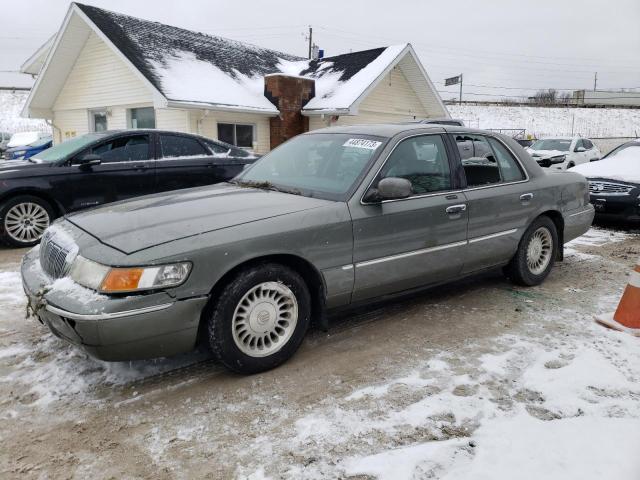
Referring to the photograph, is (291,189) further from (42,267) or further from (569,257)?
(569,257)

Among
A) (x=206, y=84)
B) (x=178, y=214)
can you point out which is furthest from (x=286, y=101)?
(x=178, y=214)

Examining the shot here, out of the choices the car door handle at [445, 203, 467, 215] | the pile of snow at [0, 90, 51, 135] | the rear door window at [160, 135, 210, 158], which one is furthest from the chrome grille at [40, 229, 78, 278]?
the pile of snow at [0, 90, 51, 135]

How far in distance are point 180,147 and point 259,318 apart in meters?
5.16

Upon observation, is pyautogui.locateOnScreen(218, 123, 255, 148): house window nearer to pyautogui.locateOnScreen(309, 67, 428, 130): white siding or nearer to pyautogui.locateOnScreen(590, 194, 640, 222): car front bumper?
pyautogui.locateOnScreen(309, 67, 428, 130): white siding

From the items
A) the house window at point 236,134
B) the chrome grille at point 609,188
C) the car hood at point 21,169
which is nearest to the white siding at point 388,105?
the house window at point 236,134

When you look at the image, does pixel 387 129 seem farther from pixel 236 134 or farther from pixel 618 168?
pixel 236 134

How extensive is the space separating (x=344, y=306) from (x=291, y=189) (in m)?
0.97

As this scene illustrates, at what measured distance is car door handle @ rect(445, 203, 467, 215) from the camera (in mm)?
4056

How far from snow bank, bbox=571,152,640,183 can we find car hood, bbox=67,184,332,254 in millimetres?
7209

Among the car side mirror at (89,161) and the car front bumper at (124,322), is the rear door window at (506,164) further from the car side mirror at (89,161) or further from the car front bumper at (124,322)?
the car side mirror at (89,161)

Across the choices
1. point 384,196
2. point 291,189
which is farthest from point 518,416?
point 291,189

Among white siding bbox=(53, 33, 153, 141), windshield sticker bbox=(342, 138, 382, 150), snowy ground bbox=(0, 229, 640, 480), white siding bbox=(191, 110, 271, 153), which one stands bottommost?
snowy ground bbox=(0, 229, 640, 480)

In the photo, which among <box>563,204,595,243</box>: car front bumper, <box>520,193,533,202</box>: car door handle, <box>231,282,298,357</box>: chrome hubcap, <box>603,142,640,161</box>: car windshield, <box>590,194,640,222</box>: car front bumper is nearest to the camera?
<box>231,282,298,357</box>: chrome hubcap

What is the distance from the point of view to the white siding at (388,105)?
640 inches
